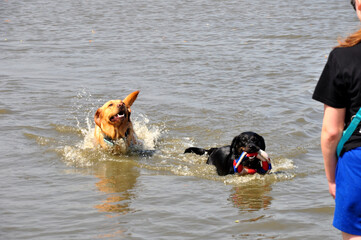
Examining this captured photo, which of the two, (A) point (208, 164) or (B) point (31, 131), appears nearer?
(A) point (208, 164)

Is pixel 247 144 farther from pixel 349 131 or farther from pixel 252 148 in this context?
pixel 349 131

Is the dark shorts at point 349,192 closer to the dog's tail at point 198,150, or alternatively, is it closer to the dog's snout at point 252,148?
the dog's snout at point 252,148

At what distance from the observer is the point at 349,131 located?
2.97m

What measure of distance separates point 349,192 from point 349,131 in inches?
12.1

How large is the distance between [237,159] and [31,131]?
369 cm

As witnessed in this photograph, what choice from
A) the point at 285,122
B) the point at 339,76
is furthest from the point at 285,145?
the point at 339,76

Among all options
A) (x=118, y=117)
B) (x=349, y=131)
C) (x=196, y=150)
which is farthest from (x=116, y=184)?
(x=349, y=131)

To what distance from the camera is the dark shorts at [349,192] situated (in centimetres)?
295

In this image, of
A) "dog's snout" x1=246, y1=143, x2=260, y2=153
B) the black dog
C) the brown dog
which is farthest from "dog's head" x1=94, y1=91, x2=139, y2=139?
"dog's snout" x1=246, y1=143, x2=260, y2=153

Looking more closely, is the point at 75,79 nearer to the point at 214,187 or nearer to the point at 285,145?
the point at 285,145

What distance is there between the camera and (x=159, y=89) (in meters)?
11.9

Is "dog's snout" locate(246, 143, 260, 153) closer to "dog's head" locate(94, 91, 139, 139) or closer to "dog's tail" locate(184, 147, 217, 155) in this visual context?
"dog's tail" locate(184, 147, 217, 155)

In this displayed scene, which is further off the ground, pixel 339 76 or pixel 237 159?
pixel 339 76

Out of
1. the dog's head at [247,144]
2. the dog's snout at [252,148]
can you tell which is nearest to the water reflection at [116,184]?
the dog's head at [247,144]
